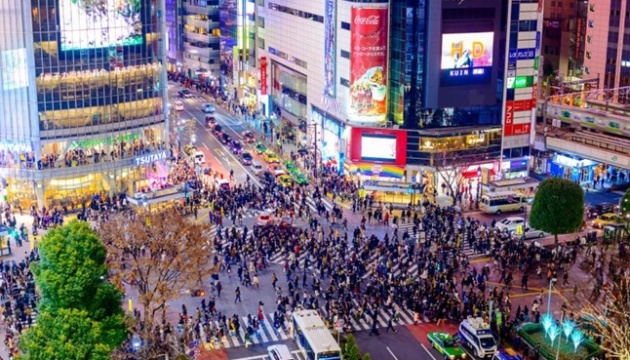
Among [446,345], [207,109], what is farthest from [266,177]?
[446,345]

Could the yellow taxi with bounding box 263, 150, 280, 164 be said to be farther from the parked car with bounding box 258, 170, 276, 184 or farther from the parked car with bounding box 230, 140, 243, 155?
the parked car with bounding box 258, 170, 276, 184

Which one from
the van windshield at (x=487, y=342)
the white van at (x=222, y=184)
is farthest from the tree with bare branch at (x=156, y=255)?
the white van at (x=222, y=184)

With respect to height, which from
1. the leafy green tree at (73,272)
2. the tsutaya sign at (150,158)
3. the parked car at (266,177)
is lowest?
the parked car at (266,177)

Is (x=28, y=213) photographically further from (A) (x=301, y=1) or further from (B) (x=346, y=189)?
(A) (x=301, y=1)

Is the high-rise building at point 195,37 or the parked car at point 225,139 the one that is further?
the high-rise building at point 195,37

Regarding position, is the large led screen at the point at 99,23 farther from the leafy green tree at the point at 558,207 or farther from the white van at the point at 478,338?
the white van at the point at 478,338

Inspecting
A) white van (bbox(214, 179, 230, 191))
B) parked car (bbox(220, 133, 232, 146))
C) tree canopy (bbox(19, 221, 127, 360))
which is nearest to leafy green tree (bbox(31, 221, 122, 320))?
tree canopy (bbox(19, 221, 127, 360))
